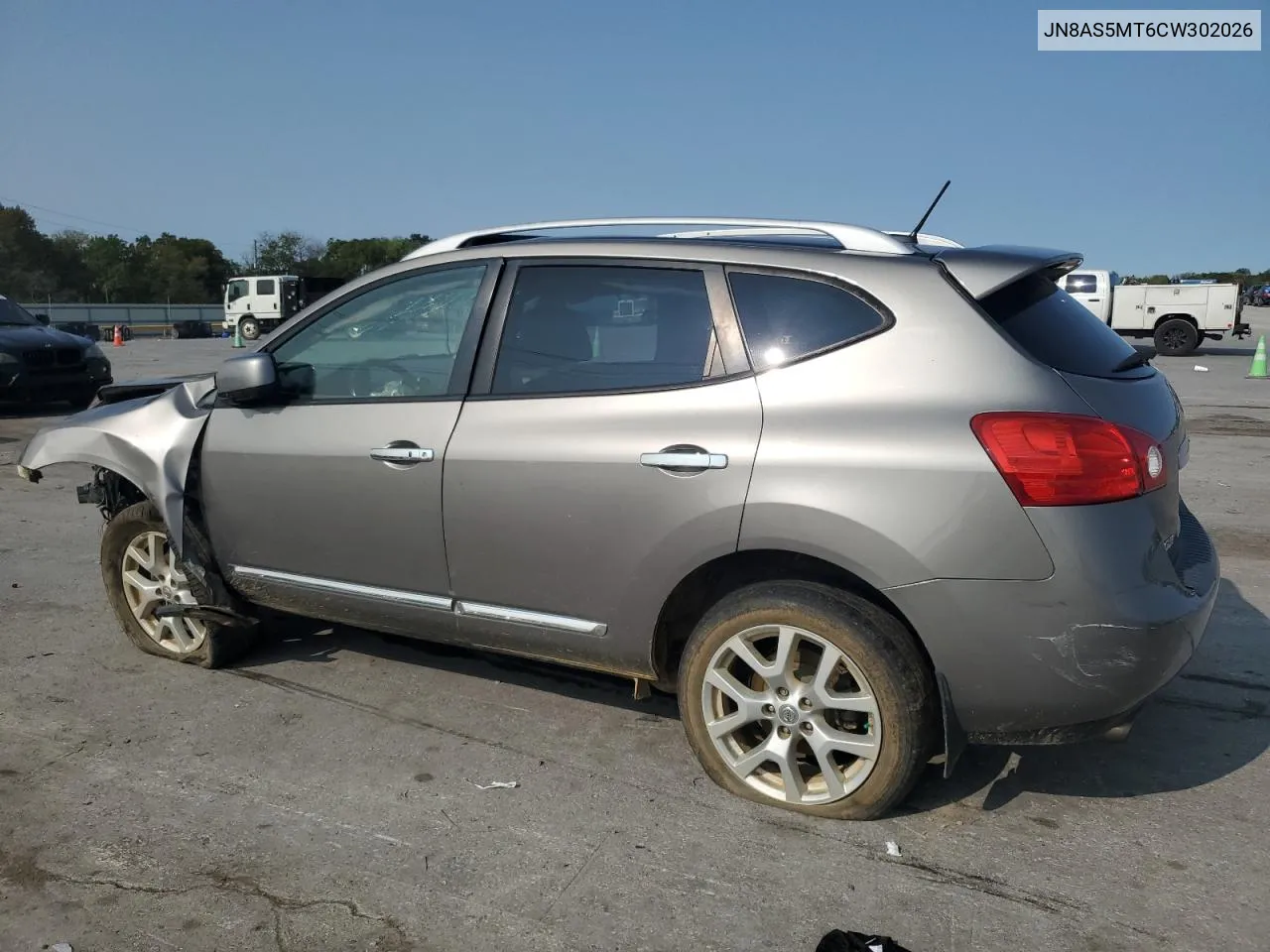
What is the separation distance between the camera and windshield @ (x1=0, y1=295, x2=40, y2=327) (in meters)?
13.9

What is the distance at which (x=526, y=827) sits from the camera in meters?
3.15

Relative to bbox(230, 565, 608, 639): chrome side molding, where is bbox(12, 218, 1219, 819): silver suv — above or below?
above

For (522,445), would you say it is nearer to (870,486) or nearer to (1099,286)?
(870,486)

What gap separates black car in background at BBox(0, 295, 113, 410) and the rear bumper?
13.2 meters

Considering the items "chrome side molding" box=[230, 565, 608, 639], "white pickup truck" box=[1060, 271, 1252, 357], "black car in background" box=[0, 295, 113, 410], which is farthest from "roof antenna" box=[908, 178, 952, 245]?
"white pickup truck" box=[1060, 271, 1252, 357]

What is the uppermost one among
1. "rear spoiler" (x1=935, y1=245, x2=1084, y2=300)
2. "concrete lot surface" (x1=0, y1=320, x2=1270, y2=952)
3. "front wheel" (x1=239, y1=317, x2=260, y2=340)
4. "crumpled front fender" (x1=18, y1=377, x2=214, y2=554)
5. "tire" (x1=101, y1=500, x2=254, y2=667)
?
"front wheel" (x1=239, y1=317, x2=260, y2=340)

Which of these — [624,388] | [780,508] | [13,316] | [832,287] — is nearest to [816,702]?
[780,508]

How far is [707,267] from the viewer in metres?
3.32

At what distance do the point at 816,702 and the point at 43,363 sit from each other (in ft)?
42.9

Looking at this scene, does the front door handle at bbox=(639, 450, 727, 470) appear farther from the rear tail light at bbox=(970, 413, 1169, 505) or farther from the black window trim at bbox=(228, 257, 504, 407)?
the black window trim at bbox=(228, 257, 504, 407)

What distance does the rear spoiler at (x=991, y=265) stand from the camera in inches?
118

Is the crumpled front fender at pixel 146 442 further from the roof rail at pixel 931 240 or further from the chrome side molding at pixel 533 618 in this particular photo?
the roof rail at pixel 931 240

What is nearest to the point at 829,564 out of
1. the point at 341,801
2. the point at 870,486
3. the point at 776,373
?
the point at 870,486

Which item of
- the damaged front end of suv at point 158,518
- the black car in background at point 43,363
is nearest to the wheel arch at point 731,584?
the damaged front end of suv at point 158,518
